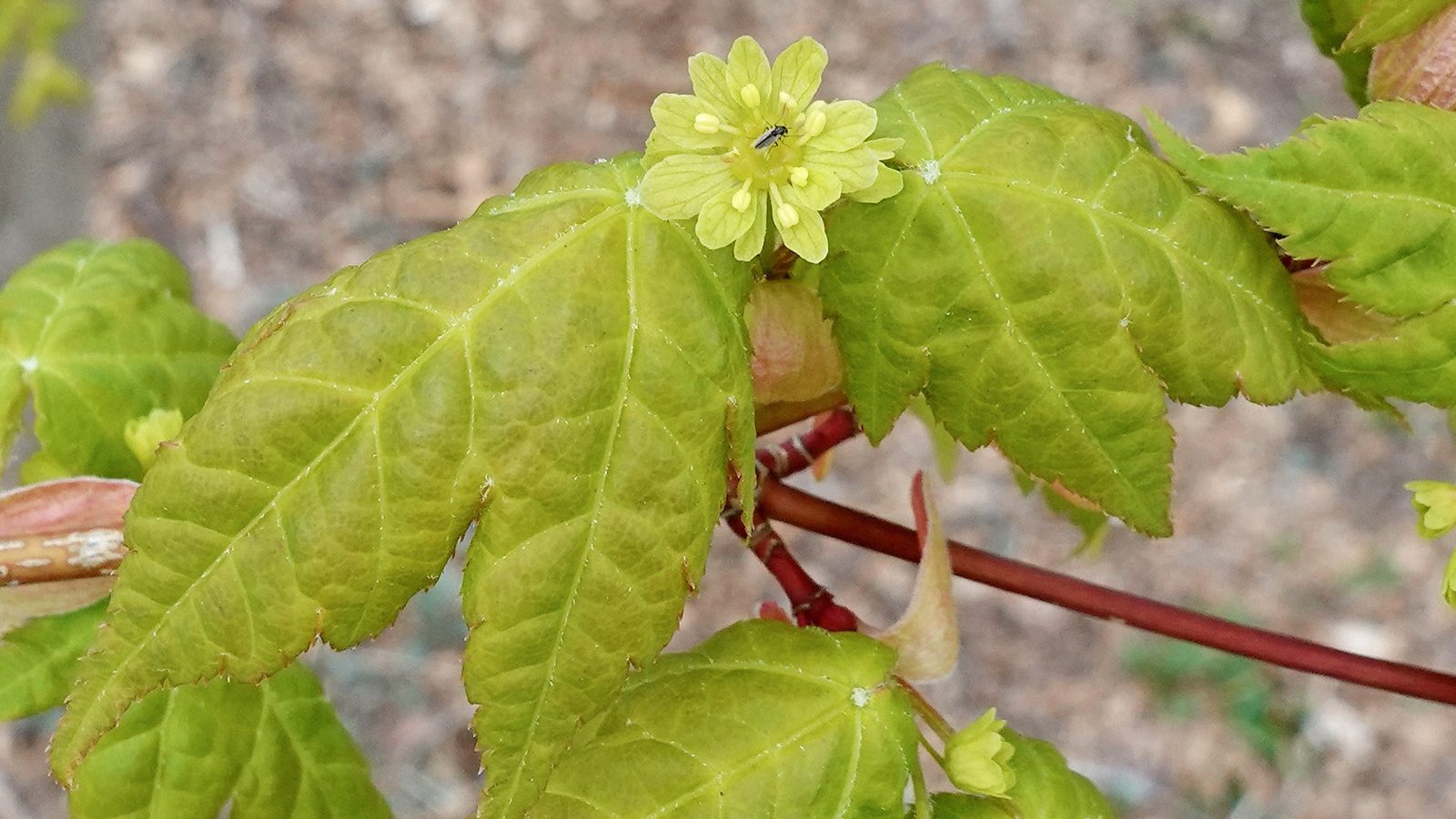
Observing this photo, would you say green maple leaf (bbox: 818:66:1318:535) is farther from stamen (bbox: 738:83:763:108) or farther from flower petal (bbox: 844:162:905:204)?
stamen (bbox: 738:83:763:108)

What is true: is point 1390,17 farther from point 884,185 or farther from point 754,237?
point 754,237

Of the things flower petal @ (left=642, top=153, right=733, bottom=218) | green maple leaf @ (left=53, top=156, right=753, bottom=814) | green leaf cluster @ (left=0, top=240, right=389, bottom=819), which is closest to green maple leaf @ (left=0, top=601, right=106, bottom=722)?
green leaf cluster @ (left=0, top=240, right=389, bottom=819)

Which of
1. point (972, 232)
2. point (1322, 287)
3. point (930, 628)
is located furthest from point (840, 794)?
point (1322, 287)

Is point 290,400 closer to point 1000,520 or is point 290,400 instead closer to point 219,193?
point 1000,520

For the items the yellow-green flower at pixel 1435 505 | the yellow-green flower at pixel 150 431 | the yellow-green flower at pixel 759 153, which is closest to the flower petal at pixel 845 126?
the yellow-green flower at pixel 759 153

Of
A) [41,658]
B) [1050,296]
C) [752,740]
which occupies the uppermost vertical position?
[1050,296]

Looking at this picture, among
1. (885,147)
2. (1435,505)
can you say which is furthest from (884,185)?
(1435,505)
